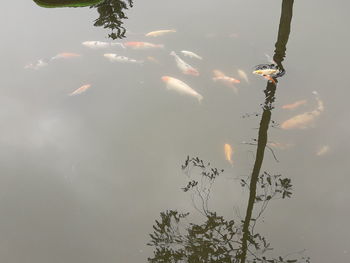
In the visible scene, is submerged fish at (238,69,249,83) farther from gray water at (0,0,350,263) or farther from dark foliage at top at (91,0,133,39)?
dark foliage at top at (91,0,133,39)

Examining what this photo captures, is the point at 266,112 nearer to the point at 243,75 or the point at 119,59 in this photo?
the point at 243,75

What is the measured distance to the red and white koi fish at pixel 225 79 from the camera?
11.9ft

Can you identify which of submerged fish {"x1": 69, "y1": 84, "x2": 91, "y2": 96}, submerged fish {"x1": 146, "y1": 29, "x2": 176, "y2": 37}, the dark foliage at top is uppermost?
the dark foliage at top

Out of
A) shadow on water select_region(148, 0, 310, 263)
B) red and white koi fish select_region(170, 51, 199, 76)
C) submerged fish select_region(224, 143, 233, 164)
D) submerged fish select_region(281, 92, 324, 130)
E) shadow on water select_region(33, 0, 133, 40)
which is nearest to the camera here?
shadow on water select_region(148, 0, 310, 263)

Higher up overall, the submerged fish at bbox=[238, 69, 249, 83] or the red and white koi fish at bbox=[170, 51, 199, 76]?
the red and white koi fish at bbox=[170, 51, 199, 76]

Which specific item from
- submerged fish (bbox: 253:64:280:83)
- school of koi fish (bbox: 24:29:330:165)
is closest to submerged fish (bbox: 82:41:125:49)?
school of koi fish (bbox: 24:29:330:165)

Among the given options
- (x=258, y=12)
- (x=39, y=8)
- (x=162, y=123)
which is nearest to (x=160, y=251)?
(x=162, y=123)

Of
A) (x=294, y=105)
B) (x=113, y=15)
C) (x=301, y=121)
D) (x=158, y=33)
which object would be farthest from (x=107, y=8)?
(x=301, y=121)

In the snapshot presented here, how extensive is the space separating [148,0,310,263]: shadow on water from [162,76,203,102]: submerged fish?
87 cm

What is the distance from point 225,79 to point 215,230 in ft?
5.32

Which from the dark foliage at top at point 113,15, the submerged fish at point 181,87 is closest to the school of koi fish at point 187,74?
the submerged fish at point 181,87

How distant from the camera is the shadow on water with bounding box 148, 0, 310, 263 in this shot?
2580 mm

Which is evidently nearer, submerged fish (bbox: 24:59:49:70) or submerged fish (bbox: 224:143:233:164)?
submerged fish (bbox: 224:143:233:164)

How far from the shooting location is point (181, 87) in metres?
3.62
